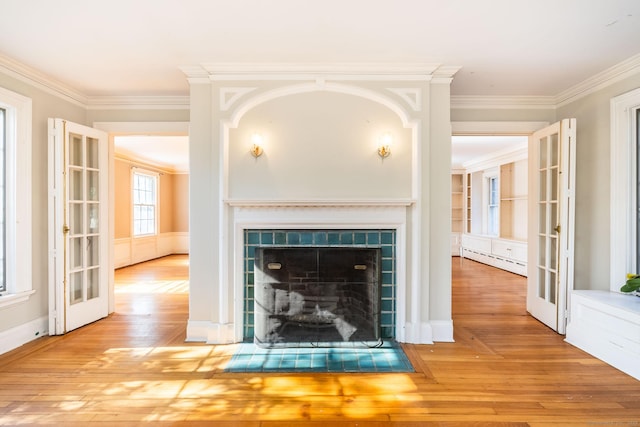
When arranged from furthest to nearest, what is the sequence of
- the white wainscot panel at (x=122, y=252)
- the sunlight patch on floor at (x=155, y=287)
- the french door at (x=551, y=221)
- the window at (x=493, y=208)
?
the window at (x=493, y=208), the white wainscot panel at (x=122, y=252), the sunlight patch on floor at (x=155, y=287), the french door at (x=551, y=221)

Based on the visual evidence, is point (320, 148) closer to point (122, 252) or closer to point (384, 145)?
point (384, 145)

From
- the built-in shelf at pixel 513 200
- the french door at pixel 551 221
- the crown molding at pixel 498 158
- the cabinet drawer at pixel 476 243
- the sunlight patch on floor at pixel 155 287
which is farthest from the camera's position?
the cabinet drawer at pixel 476 243

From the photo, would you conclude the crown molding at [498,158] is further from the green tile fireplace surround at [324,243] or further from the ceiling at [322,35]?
the green tile fireplace surround at [324,243]

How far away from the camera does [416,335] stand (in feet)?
10.6

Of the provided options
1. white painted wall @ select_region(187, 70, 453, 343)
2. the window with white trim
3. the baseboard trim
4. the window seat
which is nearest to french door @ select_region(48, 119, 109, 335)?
the baseboard trim

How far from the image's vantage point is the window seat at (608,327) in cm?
261

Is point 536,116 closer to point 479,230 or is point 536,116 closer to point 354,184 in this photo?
point 354,184

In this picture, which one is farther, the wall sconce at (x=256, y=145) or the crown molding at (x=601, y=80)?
the wall sconce at (x=256, y=145)

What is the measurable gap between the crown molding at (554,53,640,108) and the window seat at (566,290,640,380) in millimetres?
2023

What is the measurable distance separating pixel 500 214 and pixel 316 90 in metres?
6.21

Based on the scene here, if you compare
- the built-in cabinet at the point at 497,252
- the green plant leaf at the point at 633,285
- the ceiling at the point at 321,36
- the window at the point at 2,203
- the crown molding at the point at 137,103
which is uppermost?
the ceiling at the point at 321,36

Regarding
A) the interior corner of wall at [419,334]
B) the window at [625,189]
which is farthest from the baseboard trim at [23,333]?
the window at [625,189]

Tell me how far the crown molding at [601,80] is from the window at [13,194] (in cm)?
552

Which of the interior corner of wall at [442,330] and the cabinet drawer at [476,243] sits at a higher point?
the cabinet drawer at [476,243]
